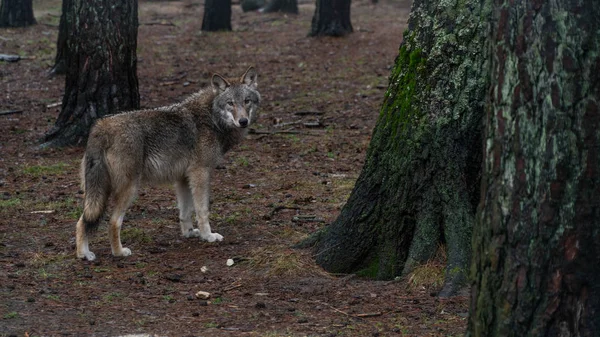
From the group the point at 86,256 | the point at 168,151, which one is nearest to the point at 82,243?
the point at 86,256

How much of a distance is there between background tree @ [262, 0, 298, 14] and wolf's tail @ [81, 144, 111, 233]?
20.1 metres

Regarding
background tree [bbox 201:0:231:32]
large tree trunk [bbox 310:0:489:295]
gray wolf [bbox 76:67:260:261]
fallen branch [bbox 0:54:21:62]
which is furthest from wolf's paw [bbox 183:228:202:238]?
background tree [bbox 201:0:231:32]

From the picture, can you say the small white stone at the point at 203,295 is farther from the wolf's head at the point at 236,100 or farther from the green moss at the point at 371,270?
the wolf's head at the point at 236,100

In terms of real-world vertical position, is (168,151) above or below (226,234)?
above

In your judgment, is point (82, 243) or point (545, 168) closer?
point (545, 168)

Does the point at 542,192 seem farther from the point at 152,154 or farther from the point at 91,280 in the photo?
the point at 152,154

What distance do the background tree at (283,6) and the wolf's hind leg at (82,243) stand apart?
805 inches

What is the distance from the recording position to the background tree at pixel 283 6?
2755 centimetres

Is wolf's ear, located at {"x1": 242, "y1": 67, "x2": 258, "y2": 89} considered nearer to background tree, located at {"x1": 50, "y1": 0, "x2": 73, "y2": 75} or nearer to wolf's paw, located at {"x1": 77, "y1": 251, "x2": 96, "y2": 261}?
wolf's paw, located at {"x1": 77, "y1": 251, "x2": 96, "y2": 261}

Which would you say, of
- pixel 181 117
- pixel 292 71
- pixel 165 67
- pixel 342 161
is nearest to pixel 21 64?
pixel 165 67

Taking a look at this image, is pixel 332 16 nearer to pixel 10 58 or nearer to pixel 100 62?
pixel 10 58

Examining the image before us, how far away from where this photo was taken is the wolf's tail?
7891 mm

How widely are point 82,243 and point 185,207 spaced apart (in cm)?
133

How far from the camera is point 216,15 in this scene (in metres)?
24.2
